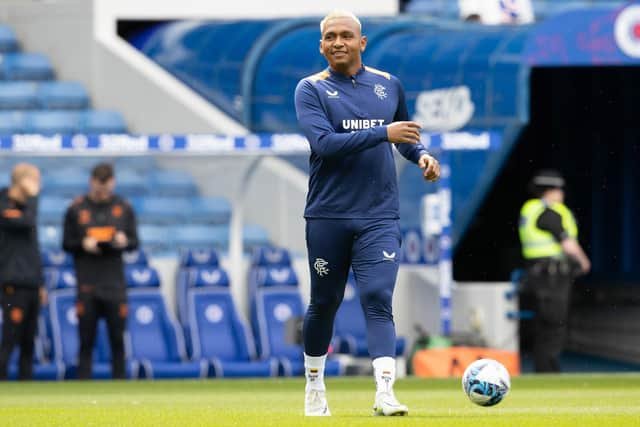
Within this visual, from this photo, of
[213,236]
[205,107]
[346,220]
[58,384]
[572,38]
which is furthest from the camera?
[205,107]

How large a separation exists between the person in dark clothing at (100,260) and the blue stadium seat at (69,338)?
0.87 meters

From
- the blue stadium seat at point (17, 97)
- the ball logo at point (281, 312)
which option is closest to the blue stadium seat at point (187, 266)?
the ball logo at point (281, 312)

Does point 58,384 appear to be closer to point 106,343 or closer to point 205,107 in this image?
point 106,343

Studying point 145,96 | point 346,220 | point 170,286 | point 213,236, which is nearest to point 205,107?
point 145,96

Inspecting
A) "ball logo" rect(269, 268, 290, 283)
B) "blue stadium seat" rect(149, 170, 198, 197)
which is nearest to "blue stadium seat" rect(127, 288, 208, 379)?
"ball logo" rect(269, 268, 290, 283)

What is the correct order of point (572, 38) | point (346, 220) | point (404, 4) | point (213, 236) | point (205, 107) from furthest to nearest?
point (404, 4)
point (205, 107)
point (213, 236)
point (572, 38)
point (346, 220)

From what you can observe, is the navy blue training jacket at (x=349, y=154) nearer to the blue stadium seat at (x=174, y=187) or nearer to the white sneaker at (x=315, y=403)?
the white sneaker at (x=315, y=403)

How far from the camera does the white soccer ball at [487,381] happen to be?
991cm

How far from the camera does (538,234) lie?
18594mm

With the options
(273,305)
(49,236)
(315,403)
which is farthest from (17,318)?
(315,403)

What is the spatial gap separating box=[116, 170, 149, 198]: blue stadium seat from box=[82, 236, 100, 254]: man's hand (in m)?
3.86

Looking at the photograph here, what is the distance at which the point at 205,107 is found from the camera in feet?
74.5

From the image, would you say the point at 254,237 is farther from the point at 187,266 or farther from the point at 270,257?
the point at 187,266

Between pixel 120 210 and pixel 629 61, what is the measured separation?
5.49 m
